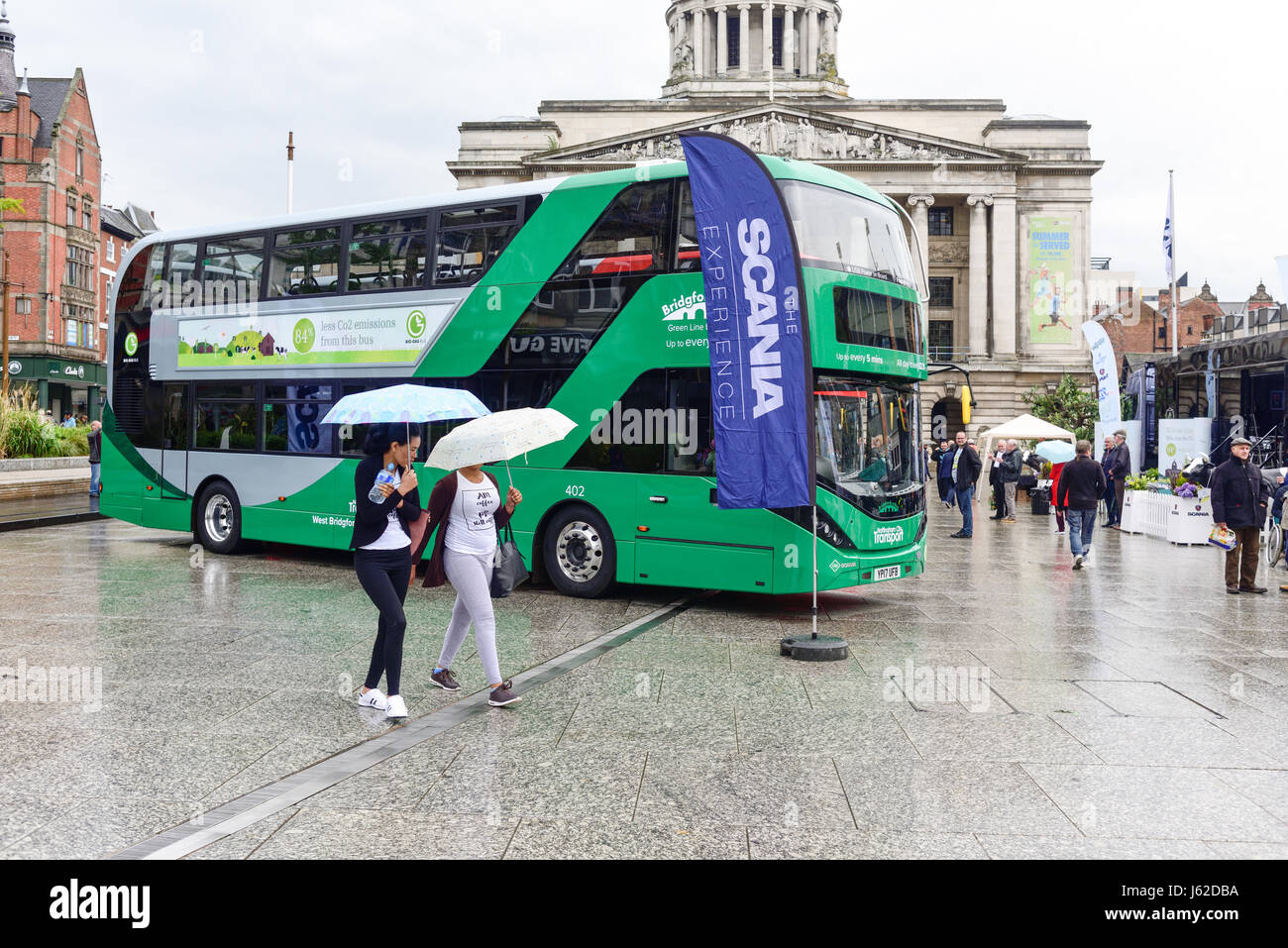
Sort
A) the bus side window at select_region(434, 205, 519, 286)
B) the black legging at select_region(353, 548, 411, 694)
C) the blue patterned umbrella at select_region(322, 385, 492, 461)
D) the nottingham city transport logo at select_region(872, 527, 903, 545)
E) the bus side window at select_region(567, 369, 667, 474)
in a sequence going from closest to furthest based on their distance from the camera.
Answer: the black legging at select_region(353, 548, 411, 694) → the blue patterned umbrella at select_region(322, 385, 492, 461) → the nottingham city transport logo at select_region(872, 527, 903, 545) → the bus side window at select_region(567, 369, 667, 474) → the bus side window at select_region(434, 205, 519, 286)

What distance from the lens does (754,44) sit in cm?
8656

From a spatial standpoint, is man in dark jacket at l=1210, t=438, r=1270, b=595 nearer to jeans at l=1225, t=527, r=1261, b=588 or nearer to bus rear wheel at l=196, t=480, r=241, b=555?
jeans at l=1225, t=527, r=1261, b=588

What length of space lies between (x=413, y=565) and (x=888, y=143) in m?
64.0

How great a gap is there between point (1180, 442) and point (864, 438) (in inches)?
658

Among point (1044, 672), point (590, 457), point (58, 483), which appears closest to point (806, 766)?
point (1044, 672)

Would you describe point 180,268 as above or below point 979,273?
below

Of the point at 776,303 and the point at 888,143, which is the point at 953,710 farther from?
the point at 888,143

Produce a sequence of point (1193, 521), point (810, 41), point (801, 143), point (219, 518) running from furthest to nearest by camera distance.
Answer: point (810, 41) → point (801, 143) → point (1193, 521) → point (219, 518)

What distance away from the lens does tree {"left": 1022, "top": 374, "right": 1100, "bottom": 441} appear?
5506 centimetres

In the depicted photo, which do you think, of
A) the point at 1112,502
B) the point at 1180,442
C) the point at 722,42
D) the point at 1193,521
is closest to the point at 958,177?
the point at 722,42

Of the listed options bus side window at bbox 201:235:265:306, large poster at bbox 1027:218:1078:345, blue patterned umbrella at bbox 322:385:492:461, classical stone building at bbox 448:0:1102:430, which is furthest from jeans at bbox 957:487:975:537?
large poster at bbox 1027:218:1078:345

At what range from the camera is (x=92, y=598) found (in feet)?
38.6

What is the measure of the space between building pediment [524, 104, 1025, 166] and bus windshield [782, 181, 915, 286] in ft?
179
